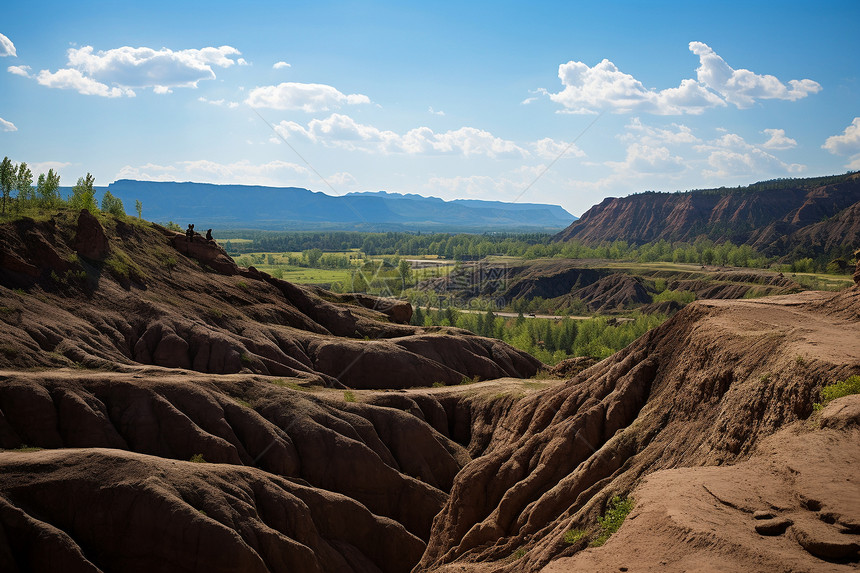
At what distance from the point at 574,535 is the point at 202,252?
6756 cm

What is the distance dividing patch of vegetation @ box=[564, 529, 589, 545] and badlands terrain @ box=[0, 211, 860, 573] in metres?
0.09

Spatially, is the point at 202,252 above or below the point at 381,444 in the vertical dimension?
above

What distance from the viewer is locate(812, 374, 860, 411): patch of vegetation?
870 inches

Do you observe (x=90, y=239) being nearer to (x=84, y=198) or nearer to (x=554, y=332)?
(x=84, y=198)

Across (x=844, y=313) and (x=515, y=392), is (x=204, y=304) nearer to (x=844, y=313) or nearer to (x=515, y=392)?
(x=515, y=392)

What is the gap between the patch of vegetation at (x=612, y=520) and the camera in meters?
22.8

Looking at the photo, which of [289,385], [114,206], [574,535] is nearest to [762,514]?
[574,535]

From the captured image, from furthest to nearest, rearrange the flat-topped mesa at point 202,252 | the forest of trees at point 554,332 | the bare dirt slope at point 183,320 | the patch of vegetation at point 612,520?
the forest of trees at point 554,332 < the flat-topped mesa at point 202,252 < the bare dirt slope at point 183,320 < the patch of vegetation at point 612,520

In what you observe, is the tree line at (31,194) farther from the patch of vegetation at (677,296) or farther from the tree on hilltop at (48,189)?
the patch of vegetation at (677,296)

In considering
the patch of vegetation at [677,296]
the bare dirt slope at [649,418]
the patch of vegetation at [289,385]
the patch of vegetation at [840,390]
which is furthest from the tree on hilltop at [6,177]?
the patch of vegetation at [677,296]

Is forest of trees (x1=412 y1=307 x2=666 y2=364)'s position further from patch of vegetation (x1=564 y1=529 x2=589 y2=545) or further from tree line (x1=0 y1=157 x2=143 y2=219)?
patch of vegetation (x1=564 y1=529 x2=589 y2=545)

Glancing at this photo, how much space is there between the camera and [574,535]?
82.9 ft

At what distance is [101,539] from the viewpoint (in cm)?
3456

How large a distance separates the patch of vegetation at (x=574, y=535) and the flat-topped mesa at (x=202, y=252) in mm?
65052
